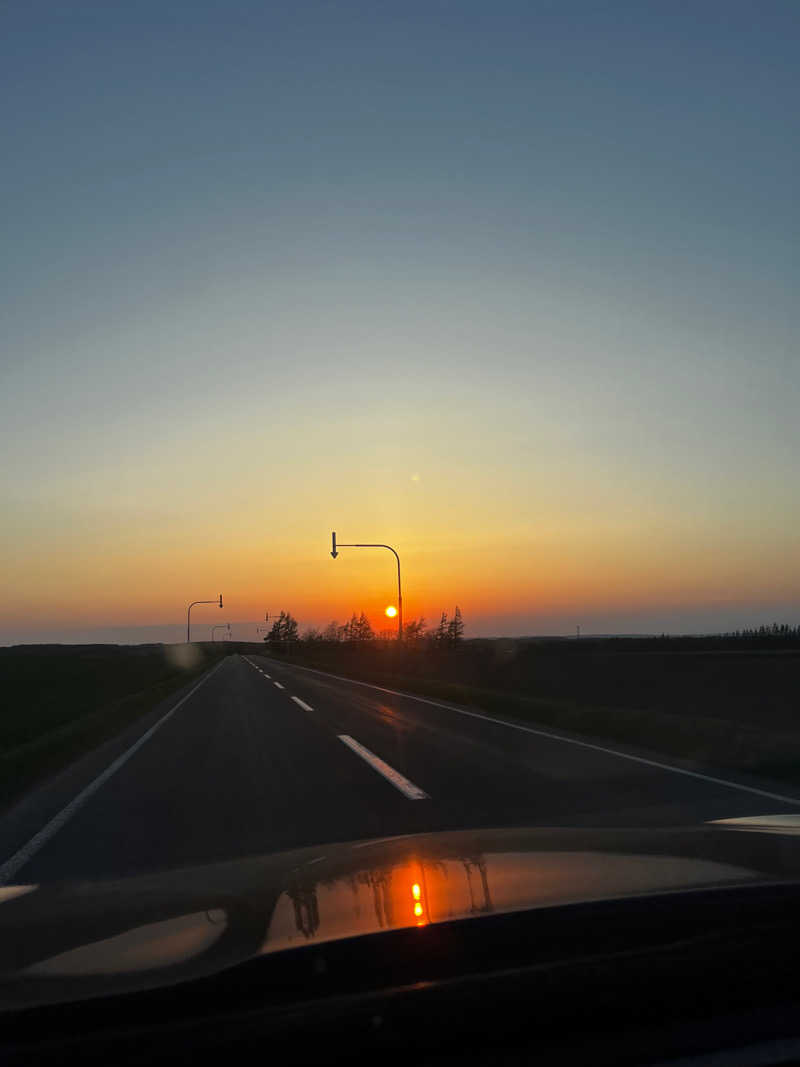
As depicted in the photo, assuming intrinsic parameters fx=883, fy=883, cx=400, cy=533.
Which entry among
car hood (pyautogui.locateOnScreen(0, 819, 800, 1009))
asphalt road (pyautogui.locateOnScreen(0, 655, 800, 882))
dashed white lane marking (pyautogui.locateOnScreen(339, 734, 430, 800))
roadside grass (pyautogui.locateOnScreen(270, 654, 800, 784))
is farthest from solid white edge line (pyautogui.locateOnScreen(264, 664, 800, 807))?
car hood (pyautogui.locateOnScreen(0, 819, 800, 1009))

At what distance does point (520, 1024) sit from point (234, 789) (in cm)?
856

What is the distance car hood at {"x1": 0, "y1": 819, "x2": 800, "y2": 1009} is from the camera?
7.82 ft

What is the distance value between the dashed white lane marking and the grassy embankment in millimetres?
4225

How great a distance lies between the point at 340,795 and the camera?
9.69 meters

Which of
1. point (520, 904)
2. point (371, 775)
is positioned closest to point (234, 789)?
point (371, 775)

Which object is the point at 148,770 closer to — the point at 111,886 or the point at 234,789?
the point at 234,789

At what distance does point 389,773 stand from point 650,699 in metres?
16.0

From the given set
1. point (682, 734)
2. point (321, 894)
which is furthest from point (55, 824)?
point (682, 734)

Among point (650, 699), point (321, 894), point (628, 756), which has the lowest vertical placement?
point (650, 699)

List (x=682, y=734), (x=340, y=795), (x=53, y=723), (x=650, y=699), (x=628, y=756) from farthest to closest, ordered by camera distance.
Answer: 1. (x=650, y=699)
2. (x=53, y=723)
3. (x=682, y=734)
4. (x=628, y=756)
5. (x=340, y=795)

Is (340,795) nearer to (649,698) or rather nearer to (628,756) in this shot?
(628,756)

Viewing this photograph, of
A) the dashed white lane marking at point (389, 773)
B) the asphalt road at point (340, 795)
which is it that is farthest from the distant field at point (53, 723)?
the dashed white lane marking at point (389, 773)

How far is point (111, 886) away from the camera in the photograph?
3855 millimetres

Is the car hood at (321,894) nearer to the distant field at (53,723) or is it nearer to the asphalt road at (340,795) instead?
the asphalt road at (340,795)
